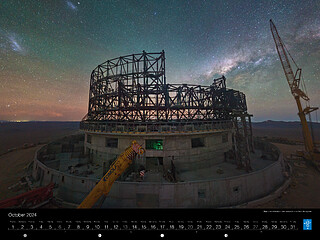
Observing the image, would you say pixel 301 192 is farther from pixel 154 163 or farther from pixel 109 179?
pixel 109 179

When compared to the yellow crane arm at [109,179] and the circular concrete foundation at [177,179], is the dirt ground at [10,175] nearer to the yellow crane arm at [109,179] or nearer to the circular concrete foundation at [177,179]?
the circular concrete foundation at [177,179]

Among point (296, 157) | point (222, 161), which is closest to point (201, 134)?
point (222, 161)

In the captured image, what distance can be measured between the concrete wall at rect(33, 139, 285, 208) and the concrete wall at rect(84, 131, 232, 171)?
4.88 meters

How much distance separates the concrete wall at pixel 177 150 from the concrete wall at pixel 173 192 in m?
4.88

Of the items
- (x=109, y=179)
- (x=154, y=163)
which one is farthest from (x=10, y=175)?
(x=154, y=163)

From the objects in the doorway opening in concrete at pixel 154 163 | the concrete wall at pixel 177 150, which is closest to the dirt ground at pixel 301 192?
the concrete wall at pixel 177 150

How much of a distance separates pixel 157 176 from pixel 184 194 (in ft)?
12.8

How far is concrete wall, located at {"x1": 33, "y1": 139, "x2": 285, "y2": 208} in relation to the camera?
391 inches

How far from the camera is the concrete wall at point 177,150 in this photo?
15.2 metres

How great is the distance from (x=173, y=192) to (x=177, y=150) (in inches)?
238

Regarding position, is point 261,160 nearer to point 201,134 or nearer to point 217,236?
point 201,134

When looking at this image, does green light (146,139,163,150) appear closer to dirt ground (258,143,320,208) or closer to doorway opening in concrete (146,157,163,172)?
doorway opening in concrete (146,157,163,172)

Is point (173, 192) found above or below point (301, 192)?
above

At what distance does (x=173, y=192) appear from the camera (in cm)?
995
